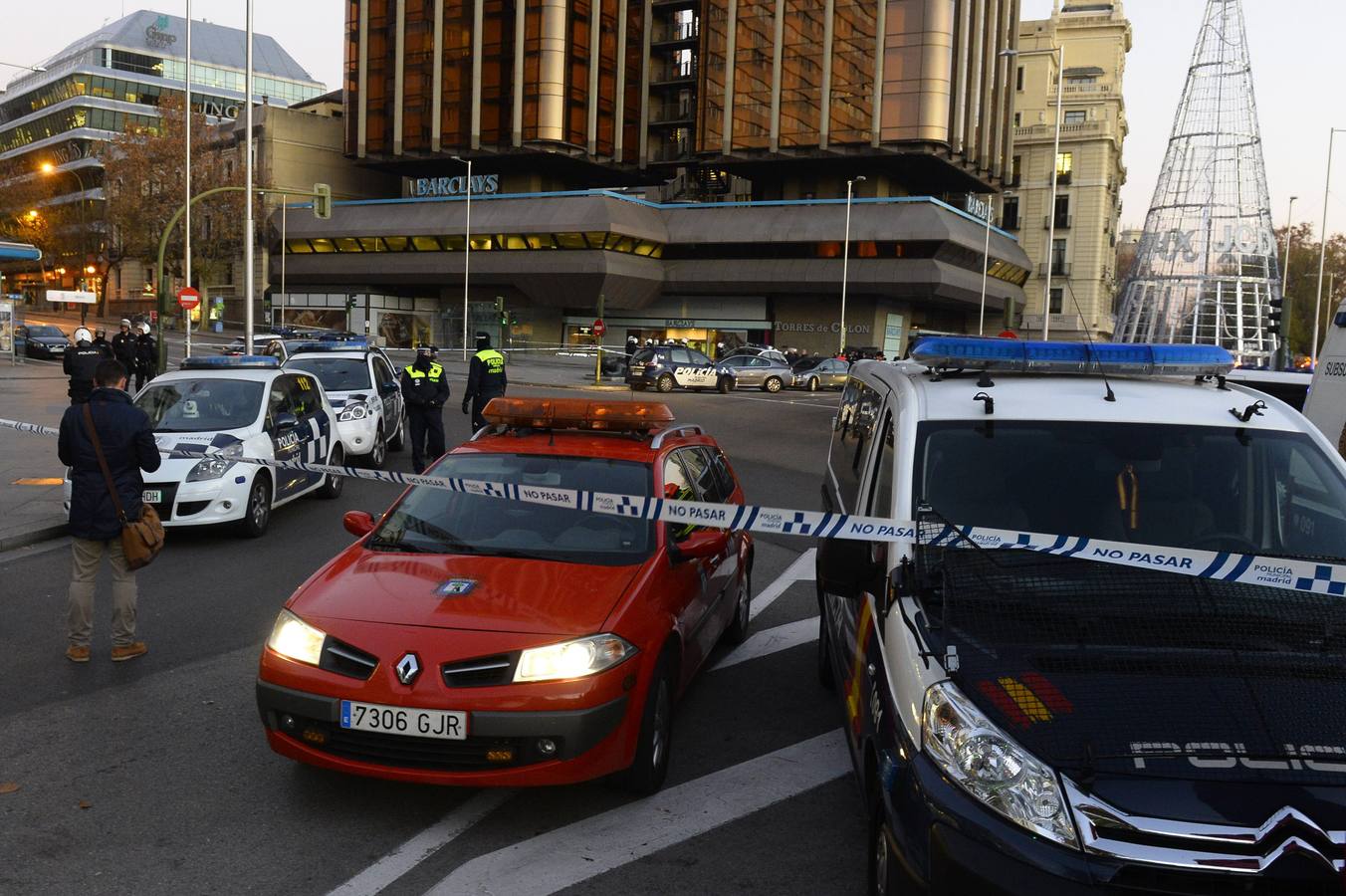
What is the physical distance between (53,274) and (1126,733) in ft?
373

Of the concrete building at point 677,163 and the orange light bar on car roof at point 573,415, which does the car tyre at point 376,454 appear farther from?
the concrete building at point 677,163

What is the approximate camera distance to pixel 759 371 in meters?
40.7

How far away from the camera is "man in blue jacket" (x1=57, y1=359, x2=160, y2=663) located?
639 centimetres

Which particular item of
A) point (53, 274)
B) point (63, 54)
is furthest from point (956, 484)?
point (63, 54)

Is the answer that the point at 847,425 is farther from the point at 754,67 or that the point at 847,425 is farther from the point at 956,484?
the point at 754,67

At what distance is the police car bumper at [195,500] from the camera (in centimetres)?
1002

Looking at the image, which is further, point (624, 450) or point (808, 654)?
point (808, 654)

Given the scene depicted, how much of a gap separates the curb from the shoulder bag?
428cm

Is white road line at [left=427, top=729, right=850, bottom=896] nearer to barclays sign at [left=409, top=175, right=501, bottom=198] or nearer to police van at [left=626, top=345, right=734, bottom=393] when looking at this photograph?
police van at [left=626, top=345, right=734, bottom=393]

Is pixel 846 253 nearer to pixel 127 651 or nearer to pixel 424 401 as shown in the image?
pixel 424 401

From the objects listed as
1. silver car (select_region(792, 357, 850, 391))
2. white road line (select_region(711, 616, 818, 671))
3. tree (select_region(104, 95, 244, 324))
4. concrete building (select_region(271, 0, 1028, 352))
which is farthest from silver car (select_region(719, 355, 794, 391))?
tree (select_region(104, 95, 244, 324))

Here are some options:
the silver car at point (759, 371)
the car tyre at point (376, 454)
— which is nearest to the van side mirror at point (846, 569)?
the car tyre at point (376, 454)

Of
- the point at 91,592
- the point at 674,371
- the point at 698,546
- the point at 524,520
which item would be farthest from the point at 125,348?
the point at 698,546

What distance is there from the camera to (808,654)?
701cm
